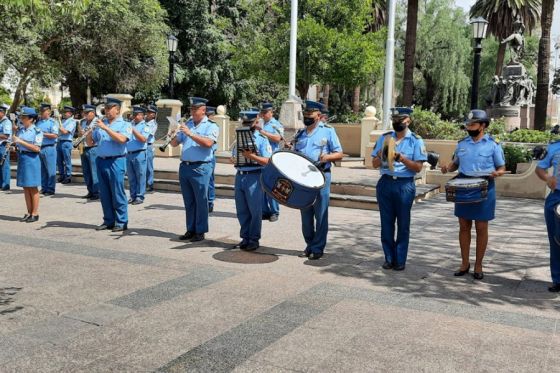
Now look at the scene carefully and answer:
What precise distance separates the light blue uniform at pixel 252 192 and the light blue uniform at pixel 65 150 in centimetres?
813

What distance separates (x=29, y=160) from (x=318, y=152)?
16.8 feet

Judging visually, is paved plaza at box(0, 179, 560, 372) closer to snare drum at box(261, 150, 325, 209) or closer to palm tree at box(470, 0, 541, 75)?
snare drum at box(261, 150, 325, 209)

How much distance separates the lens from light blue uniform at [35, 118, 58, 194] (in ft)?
43.2

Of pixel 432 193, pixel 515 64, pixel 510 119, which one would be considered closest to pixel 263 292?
pixel 432 193

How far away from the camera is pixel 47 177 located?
43.2 feet

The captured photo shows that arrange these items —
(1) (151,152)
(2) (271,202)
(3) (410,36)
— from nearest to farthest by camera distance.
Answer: (2) (271,202), (1) (151,152), (3) (410,36)

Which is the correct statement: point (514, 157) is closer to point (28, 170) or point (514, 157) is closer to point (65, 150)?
point (65, 150)

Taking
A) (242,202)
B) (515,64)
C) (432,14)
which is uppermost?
(432,14)

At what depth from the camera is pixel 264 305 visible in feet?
17.8

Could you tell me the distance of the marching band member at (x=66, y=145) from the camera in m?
14.3

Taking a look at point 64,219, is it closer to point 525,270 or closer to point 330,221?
point 330,221

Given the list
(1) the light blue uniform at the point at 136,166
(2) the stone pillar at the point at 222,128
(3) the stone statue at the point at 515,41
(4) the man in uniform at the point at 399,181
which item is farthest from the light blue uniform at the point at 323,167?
(3) the stone statue at the point at 515,41

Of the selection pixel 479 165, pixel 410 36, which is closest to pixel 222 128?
pixel 410 36

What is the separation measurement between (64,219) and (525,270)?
24.0ft
